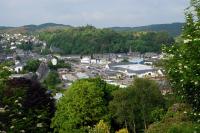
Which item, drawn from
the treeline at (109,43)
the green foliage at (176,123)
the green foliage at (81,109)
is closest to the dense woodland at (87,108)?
the green foliage at (81,109)

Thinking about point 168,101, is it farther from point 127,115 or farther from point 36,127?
point 36,127

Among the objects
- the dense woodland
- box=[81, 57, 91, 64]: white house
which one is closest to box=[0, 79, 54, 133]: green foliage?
the dense woodland

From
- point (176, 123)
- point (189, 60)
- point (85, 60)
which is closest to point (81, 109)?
point (176, 123)

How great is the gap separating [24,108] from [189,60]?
18873 mm

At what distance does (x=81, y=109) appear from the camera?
3603 centimetres

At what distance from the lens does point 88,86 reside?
37.0 metres

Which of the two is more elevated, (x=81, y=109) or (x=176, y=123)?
(x=176, y=123)

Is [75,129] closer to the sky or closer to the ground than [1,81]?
closer to the ground

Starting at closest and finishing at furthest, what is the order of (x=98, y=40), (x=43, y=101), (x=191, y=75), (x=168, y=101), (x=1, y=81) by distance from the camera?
1. (x=191, y=75)
2. (x=1, y=81)
3. (x=43, y=101)
4. (x=168, y=101)
5. (x=98, y=40)

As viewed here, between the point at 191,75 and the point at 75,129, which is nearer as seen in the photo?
the point at 191,75

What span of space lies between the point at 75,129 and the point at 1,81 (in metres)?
17.0

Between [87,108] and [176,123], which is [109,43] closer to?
[87,108]

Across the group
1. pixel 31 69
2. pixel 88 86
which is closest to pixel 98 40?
pixel 31 69

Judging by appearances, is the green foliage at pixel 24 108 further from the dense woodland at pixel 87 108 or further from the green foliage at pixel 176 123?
the green foliage at pixel 176 123
